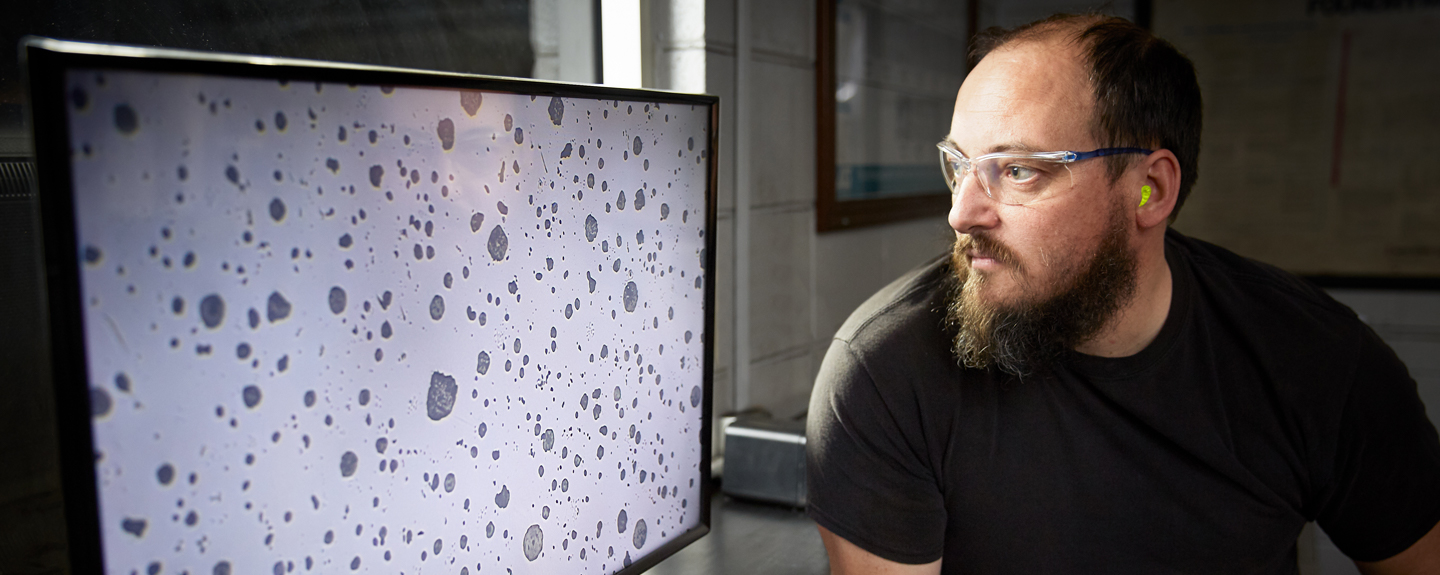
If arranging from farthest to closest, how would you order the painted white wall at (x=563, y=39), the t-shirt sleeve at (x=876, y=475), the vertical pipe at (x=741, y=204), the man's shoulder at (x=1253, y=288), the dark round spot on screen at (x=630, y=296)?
the vertical pipe at (x=741, y=204), the painted white wall at (x=563, y=39), the man's shoulder at (x=1253, y=288), the t-shirt sleeve at (x=876, y=475), the dark round spot on screen at (x=630, y=296)

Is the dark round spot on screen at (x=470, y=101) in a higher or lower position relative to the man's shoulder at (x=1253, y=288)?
higher

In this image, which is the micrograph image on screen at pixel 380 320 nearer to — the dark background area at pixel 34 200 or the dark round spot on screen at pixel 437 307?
the dark round spot on screen at pixel 437 307

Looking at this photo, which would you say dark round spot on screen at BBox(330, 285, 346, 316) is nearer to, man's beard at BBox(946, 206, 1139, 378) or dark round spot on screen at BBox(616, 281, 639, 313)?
dark round spot on screen at BBox(616, 281, 639, 313)

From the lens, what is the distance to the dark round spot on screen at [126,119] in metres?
0.52

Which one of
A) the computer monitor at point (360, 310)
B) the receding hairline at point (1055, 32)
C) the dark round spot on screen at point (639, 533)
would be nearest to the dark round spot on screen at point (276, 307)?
the computer monitor at point (360, 310)

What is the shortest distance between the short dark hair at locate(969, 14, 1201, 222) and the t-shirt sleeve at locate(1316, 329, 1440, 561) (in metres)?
0.35

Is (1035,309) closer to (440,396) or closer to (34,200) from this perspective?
(440,396)

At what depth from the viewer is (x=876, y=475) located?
113 cm

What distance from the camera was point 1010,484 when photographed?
1.16 m

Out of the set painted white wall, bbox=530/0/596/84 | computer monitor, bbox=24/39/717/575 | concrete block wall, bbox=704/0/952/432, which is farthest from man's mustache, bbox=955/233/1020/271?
painted white wall, bbox=530/0/596/84

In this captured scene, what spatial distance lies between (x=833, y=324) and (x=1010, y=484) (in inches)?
34.9

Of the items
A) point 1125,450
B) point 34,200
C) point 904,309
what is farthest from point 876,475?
point 34,200

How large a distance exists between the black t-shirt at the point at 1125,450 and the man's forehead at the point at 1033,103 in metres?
0.24

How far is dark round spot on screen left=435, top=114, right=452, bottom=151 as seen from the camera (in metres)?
0.70
